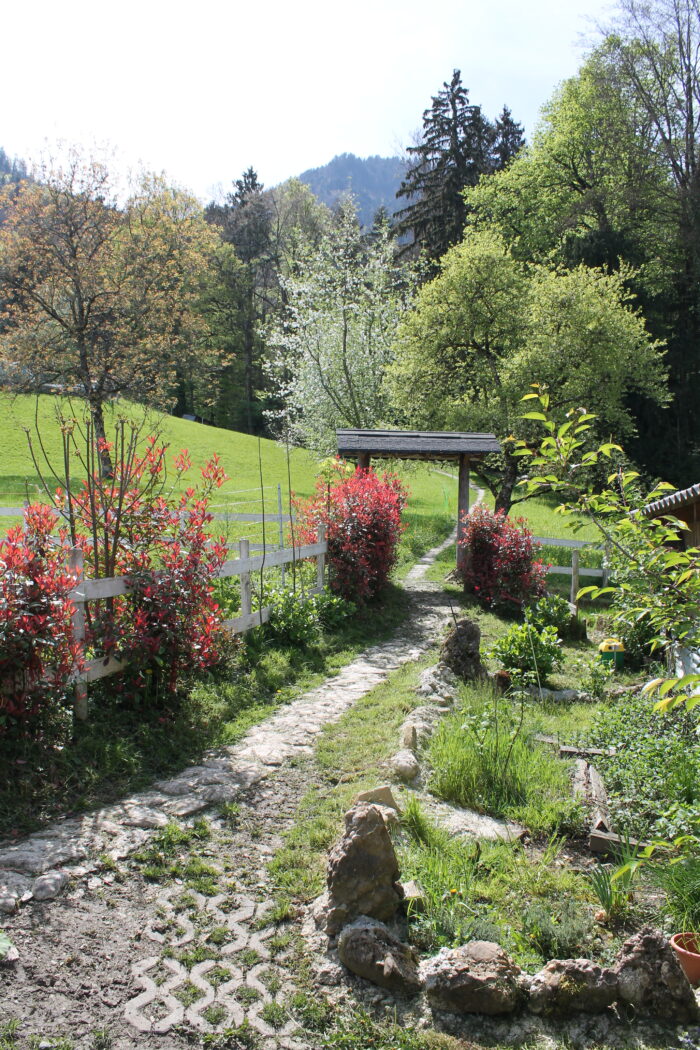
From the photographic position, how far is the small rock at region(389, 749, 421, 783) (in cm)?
518

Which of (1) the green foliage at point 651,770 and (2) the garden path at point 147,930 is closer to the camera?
(2) the garden path at point 147,930

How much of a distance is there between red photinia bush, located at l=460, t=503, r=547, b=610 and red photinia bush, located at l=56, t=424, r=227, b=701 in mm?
6999

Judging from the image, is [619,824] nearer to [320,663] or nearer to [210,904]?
[210,904]

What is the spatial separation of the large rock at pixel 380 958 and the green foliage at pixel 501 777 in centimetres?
160

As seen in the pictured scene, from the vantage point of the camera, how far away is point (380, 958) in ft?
10.9

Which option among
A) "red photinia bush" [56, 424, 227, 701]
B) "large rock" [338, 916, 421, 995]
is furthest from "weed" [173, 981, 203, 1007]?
"red photinia bush" [56, 424, 227, 701]

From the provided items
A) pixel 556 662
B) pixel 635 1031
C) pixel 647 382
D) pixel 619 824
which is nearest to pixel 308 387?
pixel 647 382

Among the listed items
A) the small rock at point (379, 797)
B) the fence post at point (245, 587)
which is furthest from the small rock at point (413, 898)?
the fence post at point (245, 587)

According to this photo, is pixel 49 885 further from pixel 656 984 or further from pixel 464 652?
pixel 464 652

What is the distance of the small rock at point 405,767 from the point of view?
5.18 meters

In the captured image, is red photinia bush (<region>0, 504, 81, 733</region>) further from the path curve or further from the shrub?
the shrub

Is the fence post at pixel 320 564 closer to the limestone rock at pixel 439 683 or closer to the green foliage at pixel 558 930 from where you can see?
the limestone rock at pixel 439 683

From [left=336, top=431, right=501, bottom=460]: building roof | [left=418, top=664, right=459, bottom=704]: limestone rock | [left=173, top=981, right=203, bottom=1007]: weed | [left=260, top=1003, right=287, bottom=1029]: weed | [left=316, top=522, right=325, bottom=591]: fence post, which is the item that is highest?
[left=336, top=431, right=501, bottom=460]: building roof

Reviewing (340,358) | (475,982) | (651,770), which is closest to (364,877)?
(475,982)
